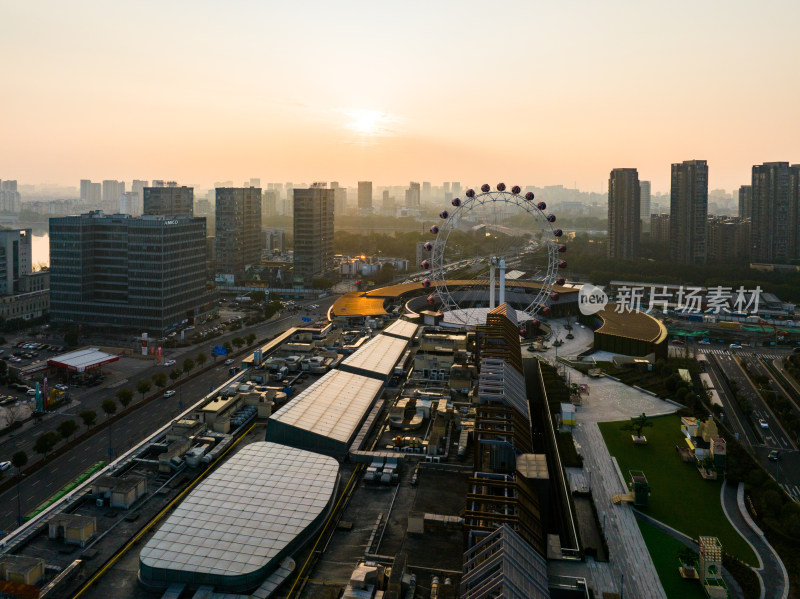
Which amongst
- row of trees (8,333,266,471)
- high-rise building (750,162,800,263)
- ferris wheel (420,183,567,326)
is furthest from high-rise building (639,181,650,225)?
row of trees (8,333,266,471)

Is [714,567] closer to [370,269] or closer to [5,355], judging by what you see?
[5,355]

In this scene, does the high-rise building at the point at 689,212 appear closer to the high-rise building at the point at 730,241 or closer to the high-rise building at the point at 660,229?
the high-rise building at the point at 730,241

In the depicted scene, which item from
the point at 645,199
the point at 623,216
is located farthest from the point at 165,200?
the point at 645,199

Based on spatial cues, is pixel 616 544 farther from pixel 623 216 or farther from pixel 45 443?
pixel 623 216

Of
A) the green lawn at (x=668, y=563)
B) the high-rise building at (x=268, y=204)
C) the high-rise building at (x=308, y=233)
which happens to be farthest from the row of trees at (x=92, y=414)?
the high-rise building at (x=268, y=204)

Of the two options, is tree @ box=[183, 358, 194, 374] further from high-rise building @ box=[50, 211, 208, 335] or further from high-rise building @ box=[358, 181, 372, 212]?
high-rise building @ box=[358, 181, 372, 212]

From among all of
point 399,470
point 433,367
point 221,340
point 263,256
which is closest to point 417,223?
point 263,256
